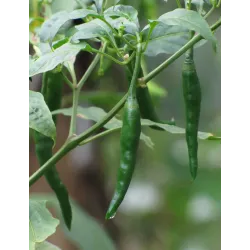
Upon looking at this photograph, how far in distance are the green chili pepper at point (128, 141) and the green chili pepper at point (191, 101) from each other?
76 millimetres

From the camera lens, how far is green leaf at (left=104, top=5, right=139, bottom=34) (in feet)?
2.27

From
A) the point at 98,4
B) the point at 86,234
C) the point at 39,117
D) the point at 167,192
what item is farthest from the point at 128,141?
the point at 167,192

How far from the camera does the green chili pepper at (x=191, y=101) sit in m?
0.72

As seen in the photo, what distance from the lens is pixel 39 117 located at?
646mm

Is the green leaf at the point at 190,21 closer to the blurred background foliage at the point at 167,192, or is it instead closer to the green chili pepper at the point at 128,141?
the green chili pepper at the point at 128,141

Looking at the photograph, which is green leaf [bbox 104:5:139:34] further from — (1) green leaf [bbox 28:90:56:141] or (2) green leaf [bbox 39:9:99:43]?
(1) green leaf [bbox 28:90:56:141]

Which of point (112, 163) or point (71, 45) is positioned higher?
point (71, 45)

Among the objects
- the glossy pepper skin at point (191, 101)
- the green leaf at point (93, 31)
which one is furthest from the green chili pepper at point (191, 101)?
the green leaf at point (93, 31)

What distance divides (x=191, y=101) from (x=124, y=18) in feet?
0.46

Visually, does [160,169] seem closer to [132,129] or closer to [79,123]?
[79,123]

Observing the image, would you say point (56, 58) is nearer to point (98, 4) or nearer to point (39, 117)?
point (39, 117)

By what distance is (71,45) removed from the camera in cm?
67
